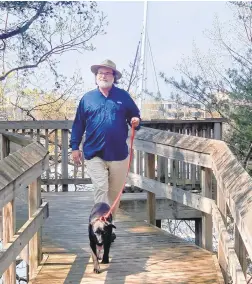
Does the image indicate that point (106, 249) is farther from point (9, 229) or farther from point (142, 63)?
point (142, 63)

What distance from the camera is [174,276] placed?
379 cm

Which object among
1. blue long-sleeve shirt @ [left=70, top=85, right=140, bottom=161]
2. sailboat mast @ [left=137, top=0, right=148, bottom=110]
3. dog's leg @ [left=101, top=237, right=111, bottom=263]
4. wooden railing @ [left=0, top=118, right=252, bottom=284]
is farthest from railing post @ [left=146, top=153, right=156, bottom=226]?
sailboat mast @ [left=137, top=0, right=148, bottom=110]

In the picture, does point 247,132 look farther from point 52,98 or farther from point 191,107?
point 52,98

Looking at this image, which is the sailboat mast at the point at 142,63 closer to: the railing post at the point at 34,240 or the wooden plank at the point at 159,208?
the wooden plank at the point at 159,208

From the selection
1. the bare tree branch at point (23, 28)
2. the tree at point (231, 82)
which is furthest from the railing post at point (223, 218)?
the bare tree branch at point (23, 28)

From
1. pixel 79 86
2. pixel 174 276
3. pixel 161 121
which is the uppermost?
pixel 79 86

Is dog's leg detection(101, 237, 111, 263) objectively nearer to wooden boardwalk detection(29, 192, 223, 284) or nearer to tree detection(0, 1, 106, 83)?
wooden boardwalk detection(29, 192, 223, 284)

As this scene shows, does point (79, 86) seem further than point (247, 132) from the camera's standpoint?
Yes

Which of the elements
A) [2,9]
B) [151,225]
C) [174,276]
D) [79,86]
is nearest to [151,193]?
[151,225]

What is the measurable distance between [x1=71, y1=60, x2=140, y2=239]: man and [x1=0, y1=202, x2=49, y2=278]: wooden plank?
0.58m

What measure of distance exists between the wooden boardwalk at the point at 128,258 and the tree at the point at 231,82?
23.4 feet

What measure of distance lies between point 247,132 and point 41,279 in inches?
353

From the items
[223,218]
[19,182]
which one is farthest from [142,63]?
[19,182]

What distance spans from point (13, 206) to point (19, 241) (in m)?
0.22
